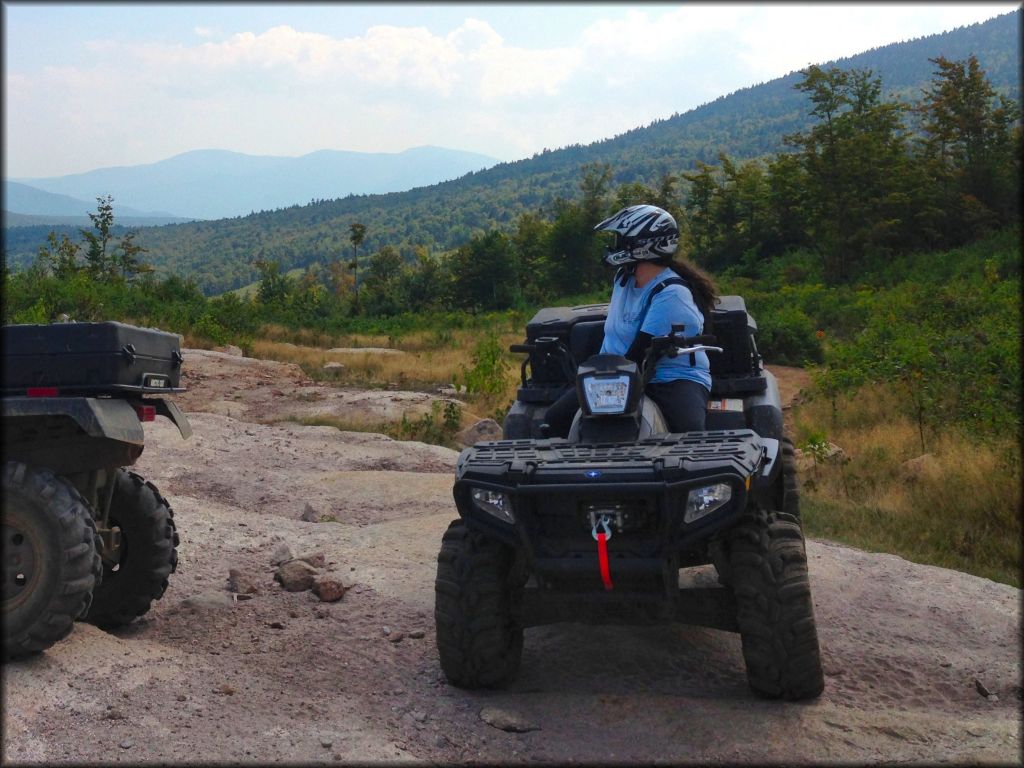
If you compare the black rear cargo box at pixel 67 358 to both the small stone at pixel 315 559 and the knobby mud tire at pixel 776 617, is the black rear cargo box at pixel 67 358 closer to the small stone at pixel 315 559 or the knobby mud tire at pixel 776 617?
the small stone at pixel 315 559

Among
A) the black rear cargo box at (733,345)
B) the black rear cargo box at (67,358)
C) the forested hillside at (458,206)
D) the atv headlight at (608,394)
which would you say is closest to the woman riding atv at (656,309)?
the atv headlight at (608,394)

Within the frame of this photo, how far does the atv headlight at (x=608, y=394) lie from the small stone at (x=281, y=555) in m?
3.03

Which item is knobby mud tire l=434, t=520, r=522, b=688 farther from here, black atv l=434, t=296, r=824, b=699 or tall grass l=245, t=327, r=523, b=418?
tall grass l=245, t=327, r=523, b=418

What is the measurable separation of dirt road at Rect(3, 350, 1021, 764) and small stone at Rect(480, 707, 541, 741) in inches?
1.0

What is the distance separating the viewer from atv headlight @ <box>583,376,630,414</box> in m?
4.32

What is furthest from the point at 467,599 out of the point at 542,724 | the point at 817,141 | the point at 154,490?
the point at 817,141

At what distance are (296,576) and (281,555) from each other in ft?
1.78

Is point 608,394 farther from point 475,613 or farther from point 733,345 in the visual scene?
point 733,345

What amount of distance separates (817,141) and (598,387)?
34.9 meters

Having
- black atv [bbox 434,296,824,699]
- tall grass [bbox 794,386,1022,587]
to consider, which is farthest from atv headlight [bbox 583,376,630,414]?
tall grass [bbox 794,386,1022,587]

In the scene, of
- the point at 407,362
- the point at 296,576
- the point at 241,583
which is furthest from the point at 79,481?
the point at 407,362

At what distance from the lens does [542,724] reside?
4.02 m

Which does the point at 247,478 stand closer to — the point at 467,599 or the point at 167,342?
the point at 167,342

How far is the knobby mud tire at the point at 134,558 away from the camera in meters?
5.25
